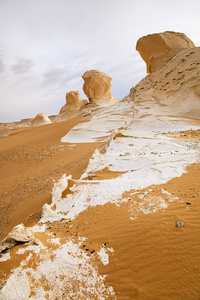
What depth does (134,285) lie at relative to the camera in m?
1.47

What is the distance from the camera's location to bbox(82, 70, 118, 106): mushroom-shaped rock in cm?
2378

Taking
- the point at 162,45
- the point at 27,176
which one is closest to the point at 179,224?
the point at 27,176

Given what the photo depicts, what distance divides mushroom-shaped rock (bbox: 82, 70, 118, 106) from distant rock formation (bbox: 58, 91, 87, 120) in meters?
8.65

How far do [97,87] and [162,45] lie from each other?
1288 cm

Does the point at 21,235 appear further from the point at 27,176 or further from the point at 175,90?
the point at 175,90

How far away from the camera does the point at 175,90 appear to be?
455 inches

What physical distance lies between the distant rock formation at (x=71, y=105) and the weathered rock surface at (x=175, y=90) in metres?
22.7

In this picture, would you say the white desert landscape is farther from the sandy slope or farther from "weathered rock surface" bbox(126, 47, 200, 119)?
"weathered rock surface" bbox(126, 47, 200, 119)

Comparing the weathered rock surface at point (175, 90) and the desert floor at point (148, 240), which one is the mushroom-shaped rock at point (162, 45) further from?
the desert floor at point (148, 240)

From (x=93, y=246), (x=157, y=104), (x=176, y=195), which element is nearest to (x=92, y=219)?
(x=93, y=246)

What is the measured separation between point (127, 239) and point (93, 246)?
1.35ft

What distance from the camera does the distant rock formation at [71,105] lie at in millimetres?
33906

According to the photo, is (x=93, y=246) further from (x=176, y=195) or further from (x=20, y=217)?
(x=20, y=217)

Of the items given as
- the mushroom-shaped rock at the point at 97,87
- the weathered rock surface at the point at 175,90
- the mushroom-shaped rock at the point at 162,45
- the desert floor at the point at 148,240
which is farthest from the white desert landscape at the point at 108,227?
the mushroom-shaped rock at the point at 97,87
